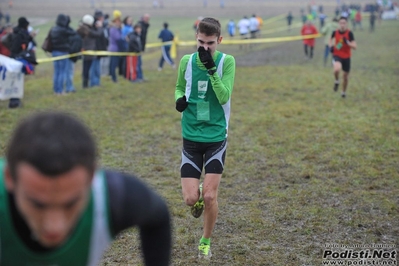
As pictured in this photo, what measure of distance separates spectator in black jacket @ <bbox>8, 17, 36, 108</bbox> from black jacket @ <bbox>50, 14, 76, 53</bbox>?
1.34 m

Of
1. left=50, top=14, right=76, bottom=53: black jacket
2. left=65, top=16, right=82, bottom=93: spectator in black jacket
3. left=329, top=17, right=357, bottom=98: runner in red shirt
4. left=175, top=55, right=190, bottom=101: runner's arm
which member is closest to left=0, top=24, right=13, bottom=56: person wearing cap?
left=50, top=14, right=76, bottom=53: black jacket

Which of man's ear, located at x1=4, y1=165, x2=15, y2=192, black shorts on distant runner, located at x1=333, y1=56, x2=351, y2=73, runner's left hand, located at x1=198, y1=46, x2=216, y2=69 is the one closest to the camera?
man's ear, located at x1=4, y1=165, x2=15, y2=192

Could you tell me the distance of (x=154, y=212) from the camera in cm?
209

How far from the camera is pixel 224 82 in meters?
4.93

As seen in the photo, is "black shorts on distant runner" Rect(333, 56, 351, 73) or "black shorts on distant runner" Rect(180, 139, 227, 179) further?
"black shorts on distant runner" Rect(333, 56, 351, 73)

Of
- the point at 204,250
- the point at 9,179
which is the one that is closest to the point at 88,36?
the point at 204,250

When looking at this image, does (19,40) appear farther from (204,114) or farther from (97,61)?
(204,114)

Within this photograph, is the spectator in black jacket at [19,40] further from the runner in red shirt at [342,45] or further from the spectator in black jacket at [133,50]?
the runner in red shirt at [342,45]

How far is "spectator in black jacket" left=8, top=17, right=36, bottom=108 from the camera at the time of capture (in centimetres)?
1257

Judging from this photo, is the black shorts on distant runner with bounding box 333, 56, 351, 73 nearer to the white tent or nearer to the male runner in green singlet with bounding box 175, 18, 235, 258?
the white tent

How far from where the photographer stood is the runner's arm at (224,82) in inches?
190

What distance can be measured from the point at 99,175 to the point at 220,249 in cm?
371

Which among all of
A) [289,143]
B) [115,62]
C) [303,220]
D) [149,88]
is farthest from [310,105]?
[303,220]

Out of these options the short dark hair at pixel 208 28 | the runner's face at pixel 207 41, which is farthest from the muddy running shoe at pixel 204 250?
the short dark hair at pixel 208 28
